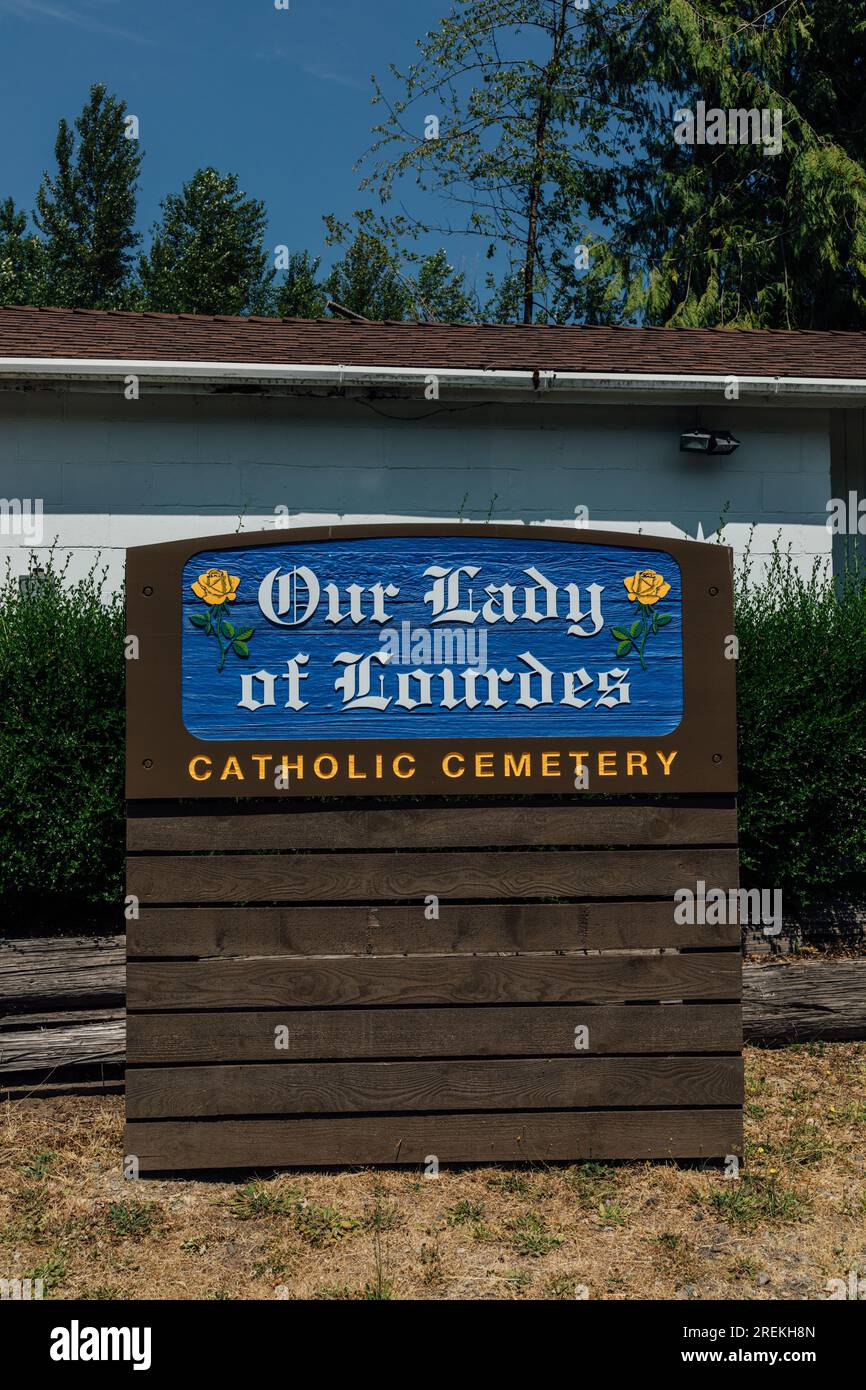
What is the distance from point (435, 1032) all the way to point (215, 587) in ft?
5.84

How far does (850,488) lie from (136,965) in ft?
23.6

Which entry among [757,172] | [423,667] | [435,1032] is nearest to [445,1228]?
[435,1032]

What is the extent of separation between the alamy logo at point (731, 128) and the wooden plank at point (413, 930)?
15159 millimetres

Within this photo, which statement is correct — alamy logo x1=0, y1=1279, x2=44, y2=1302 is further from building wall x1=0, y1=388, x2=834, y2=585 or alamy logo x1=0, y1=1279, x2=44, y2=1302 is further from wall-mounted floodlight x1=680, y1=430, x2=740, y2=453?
wall-mounted floodlight x1=680, y1=430, x2=740, y2=453

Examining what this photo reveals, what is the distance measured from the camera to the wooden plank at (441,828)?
3.87 m

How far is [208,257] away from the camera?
29.2 meters

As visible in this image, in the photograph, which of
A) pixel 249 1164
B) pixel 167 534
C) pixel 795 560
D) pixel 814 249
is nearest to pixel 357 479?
pixel 167 534

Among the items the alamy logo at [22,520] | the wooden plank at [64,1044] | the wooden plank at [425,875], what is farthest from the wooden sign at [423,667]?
the alamy logo at [22,520]

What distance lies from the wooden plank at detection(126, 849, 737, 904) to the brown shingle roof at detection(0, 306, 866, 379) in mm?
4230

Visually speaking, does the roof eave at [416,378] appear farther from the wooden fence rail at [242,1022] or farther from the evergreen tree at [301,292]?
the evergreen tree at [301,292]

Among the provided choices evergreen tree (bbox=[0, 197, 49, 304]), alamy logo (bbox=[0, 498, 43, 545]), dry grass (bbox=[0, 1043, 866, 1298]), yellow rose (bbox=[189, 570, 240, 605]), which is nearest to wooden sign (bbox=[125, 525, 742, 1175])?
yellow rose (bbox=[189, 570, 240, 605])

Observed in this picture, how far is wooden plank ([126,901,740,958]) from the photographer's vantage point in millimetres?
3854

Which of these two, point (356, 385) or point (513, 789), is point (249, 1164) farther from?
point (356, 385)

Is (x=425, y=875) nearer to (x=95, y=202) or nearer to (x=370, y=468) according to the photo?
(x=370, y=468)
